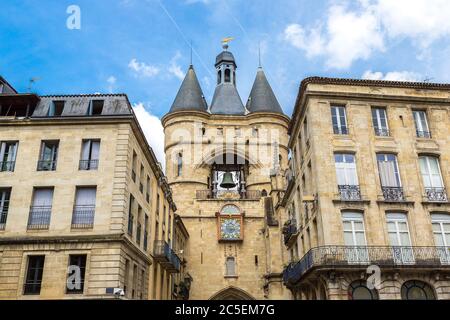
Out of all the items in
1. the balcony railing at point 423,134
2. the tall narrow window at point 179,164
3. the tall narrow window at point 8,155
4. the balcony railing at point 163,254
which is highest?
the tall narrow window at point 179,164

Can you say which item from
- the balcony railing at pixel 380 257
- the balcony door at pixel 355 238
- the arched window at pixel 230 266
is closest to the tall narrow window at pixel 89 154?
the balcony railing at pixel 380 257

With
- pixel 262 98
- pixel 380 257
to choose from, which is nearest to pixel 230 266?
pixel 262 98

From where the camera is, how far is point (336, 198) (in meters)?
16.4

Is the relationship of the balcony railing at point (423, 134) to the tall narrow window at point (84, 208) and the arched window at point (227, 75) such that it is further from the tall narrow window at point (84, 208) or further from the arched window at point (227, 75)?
the arched window at point (227, 75)

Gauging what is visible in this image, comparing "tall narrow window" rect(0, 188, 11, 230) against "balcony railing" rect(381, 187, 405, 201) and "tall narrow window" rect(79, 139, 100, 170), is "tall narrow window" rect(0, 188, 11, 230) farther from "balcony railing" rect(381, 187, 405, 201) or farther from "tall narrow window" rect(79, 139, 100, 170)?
"balcony railing" rect(381, 187, 405, 201)

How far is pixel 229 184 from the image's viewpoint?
31.0 meters

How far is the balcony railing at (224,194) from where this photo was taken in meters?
35.1

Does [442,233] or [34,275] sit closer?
[34,275]

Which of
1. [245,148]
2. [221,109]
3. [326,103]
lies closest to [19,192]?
[326,103]

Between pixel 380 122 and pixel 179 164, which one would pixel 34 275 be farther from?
pixel 179 164

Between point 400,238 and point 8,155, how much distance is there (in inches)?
580

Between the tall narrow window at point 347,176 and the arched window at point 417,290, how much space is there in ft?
11.1

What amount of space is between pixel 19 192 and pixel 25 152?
5.16 ft
